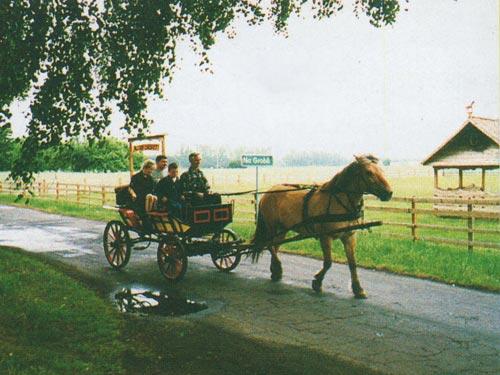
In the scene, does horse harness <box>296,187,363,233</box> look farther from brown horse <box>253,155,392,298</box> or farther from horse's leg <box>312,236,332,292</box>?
horse's leg <box>312,236,332,292</box>

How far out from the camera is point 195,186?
976cm

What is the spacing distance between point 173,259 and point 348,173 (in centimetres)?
352

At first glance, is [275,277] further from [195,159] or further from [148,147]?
[148,147]

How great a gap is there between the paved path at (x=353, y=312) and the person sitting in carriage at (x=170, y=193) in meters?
1.35

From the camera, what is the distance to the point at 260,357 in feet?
17.4

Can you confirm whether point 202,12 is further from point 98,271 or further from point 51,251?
point 51,251

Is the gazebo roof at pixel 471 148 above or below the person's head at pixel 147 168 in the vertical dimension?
above

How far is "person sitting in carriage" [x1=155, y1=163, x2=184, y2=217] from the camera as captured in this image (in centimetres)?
941

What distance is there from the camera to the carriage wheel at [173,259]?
29.3 feet

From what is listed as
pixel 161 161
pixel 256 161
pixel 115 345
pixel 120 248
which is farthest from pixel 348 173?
pixel 256 161

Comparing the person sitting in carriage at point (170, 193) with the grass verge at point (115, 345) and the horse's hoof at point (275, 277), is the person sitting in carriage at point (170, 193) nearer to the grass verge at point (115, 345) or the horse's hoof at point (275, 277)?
the horse's hoof at point (275, 277)

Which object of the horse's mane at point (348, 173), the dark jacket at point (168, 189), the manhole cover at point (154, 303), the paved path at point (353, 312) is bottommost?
the manhole cover at point (154, 303)

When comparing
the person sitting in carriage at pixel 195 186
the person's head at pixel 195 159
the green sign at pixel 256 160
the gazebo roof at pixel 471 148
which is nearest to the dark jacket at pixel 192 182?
the person sitting in carriage at pixel 195 186

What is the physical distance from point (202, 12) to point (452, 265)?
6.88 meters
